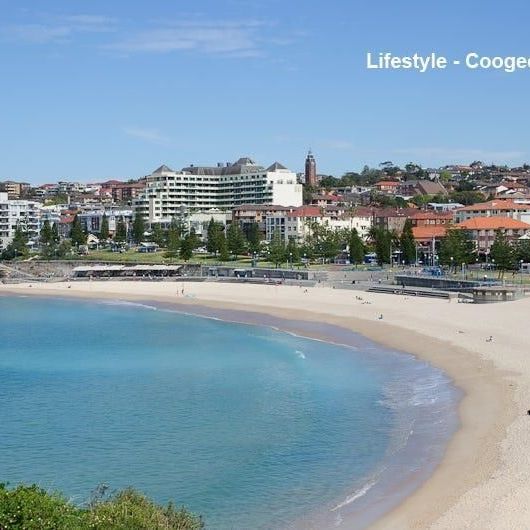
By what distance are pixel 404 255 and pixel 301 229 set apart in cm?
2304

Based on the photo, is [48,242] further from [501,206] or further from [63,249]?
[501,206]

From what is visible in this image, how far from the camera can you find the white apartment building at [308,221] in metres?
93.2

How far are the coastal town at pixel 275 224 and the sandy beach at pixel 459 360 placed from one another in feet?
43.3

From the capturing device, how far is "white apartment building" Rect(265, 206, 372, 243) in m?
93.2

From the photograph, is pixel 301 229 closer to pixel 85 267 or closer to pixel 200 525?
pixel 85 267

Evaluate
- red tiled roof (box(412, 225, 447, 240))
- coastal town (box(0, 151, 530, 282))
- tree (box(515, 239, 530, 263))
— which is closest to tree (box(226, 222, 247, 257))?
coastal town (box(0, 151, 530, 282))

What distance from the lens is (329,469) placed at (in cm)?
1923

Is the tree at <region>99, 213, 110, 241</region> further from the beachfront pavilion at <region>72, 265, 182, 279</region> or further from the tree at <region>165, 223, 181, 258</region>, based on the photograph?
the beachfront pavilion at <region>72, 265, 182, 279</region>

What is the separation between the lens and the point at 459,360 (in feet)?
102

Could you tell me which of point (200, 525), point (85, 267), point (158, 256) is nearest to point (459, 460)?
point (200, 525)

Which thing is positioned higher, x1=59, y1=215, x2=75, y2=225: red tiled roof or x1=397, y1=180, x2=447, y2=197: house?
x1=397, y1=180, x2=447, y2=197: house

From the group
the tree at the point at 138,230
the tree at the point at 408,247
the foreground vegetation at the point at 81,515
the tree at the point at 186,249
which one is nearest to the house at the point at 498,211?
the tree at the point at 408,247

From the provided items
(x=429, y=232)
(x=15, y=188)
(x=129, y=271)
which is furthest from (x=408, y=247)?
(x=15, y=188)

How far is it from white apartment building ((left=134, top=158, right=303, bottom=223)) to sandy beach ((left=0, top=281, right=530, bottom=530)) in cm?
4769
